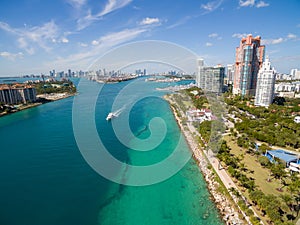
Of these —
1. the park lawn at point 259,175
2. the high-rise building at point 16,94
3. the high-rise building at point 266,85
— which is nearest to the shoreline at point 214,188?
the park lawn at point 259,175

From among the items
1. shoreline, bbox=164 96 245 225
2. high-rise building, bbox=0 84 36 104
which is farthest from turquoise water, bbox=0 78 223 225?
high-rise building, bbox=0 84 36 104

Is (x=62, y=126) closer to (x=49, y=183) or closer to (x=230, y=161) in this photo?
(x=49, y=183)

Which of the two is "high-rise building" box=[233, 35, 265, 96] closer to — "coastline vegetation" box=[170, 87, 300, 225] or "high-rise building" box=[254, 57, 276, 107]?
"high-rise building" box=[254, 57, 276, 107]

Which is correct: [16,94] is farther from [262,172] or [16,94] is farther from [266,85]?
[266,85]

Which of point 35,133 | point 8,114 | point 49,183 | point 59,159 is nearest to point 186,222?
point 49,183

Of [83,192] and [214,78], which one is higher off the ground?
[214,78]

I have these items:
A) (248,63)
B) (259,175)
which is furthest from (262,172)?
(248,63)
